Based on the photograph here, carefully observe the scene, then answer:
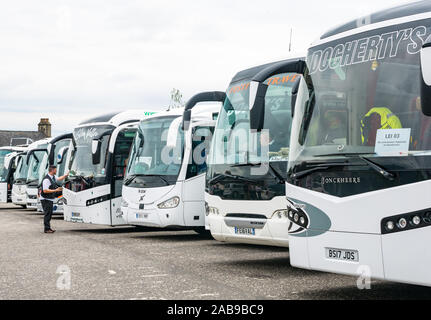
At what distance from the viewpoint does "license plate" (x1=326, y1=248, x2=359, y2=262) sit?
7555 mm

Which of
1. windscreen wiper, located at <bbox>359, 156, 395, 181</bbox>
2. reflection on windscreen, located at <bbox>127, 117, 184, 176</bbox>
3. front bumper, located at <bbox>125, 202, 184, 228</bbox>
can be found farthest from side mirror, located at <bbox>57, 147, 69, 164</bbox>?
windscreen wiper, located at <bbox>359, 156, 395, 181</bbox>

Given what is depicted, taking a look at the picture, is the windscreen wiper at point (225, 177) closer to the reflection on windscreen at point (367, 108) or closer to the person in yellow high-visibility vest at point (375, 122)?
the reflection on windscreen at point (367, 108)

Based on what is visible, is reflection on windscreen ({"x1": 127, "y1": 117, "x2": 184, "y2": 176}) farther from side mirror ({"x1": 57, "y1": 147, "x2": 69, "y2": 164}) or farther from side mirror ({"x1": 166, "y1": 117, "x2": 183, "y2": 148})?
side mirror ({"x1": 57, "y1": 147, "x2": 69, "y2": 164})

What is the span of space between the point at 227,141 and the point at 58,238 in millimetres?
6628

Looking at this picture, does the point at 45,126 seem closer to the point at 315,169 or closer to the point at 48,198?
the point at 48,198

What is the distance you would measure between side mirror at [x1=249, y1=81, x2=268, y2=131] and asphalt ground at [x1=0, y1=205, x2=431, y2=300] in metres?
2.01

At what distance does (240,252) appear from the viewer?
13.8m

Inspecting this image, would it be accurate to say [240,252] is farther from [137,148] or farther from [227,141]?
[137,148]

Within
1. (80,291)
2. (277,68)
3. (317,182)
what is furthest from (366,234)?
(80,291)

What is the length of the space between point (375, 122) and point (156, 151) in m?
9.84

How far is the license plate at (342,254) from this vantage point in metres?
7.55

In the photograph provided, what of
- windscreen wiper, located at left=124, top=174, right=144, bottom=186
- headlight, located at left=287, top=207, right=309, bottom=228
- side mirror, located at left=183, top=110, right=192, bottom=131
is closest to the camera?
headlight, located at left=287, top=207, right=309, bottom=228

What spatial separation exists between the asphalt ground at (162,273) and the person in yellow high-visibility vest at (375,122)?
2047mm

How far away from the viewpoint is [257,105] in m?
9.03
